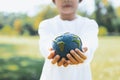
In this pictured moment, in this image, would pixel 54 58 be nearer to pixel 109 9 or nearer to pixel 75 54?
pixel 75 54

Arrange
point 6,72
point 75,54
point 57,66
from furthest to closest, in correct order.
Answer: point 6,72, point 57,66, point 75,54

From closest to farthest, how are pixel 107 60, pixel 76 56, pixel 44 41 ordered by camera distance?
pixel 76 56 → pixel 44 41 → pixel 107 60

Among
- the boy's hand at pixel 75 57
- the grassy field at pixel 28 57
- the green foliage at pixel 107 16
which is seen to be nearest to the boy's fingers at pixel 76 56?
the boy's hand at pixel 75 57

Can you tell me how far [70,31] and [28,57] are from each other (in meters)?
2.64

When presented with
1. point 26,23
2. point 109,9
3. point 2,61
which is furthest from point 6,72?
point 109,9

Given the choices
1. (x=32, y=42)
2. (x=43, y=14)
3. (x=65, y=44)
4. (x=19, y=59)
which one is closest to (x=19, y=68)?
(x=19, y=59)

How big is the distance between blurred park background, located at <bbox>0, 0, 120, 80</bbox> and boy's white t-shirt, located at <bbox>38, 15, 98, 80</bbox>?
2385mm

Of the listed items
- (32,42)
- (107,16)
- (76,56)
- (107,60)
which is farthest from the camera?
(107,16)

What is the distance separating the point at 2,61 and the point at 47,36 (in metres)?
2.77

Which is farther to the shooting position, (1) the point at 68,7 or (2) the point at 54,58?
(1) the point at 68,7

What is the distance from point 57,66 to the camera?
1.99 meters

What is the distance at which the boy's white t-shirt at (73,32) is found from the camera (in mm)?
2002

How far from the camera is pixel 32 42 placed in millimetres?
4672

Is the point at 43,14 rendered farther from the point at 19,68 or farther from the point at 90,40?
the point at 90,40
